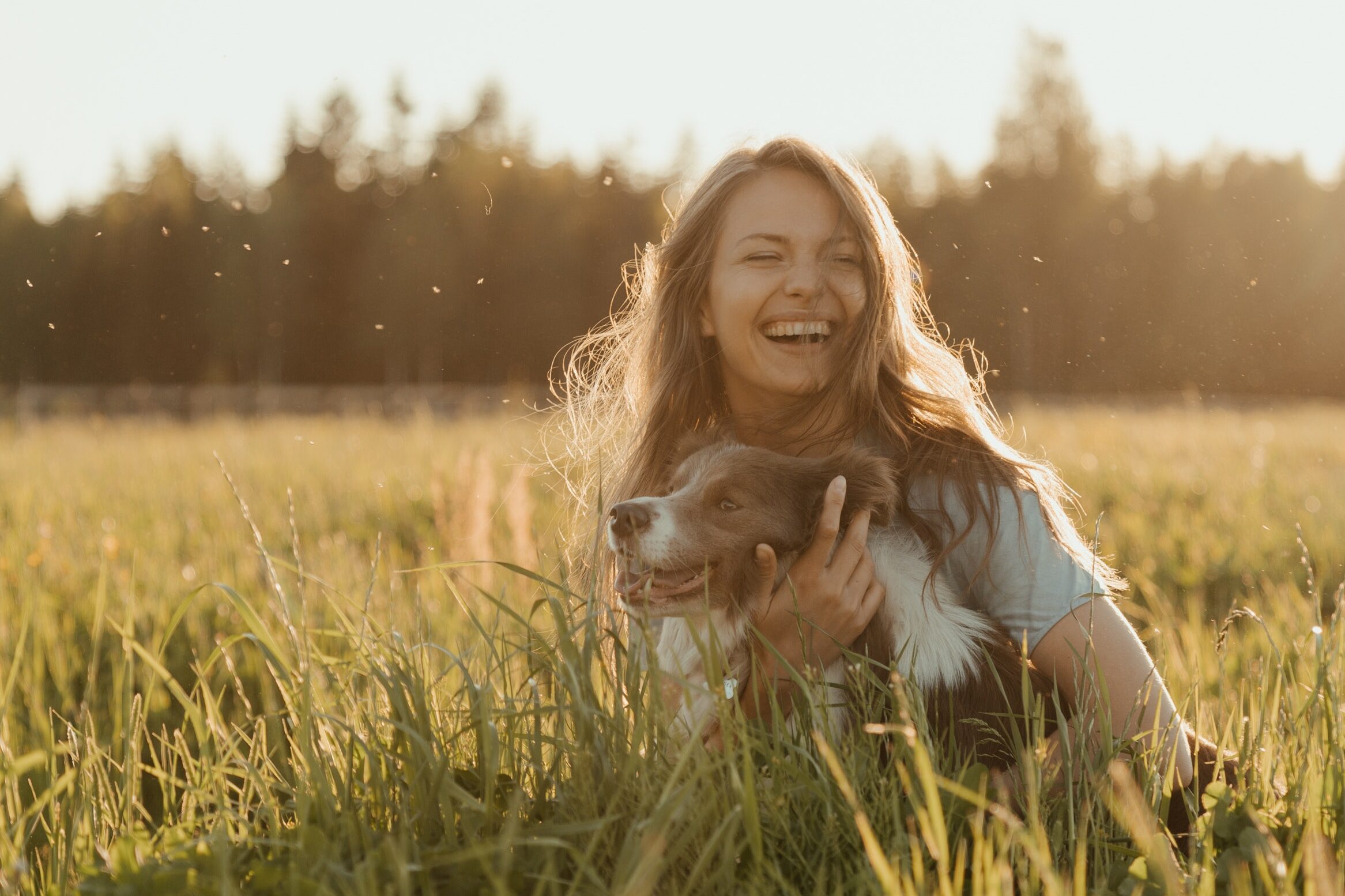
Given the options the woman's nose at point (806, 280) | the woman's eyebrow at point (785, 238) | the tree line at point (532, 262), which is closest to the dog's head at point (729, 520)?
the woman's nose at point (806, 280)

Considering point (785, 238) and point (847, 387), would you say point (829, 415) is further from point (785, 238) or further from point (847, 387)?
point (785, 238)

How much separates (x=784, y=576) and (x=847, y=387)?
71 cm

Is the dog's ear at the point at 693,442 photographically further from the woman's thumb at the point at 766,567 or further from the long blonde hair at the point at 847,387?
the woman's thumb at the point at 766,567

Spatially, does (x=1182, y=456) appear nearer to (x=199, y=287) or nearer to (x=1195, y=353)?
(x=1195, y=353)

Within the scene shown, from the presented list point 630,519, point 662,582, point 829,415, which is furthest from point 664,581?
point 829,415

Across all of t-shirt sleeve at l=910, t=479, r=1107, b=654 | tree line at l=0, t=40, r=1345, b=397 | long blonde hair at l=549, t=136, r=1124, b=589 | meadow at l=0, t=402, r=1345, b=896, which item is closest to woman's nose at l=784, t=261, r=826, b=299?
long blonde hair at l=549, t=136, r=1124, b=589

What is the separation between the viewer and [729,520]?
9.34 feet

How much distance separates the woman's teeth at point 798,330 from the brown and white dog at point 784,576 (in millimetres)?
516

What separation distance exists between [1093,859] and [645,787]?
899 mm

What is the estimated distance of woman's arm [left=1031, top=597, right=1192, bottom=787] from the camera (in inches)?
99.3

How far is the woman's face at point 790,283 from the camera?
337 centimetres

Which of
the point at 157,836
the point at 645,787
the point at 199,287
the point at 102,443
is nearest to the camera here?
the point at 645,787

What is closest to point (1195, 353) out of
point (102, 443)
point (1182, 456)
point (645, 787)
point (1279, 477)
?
point (1182, 456)

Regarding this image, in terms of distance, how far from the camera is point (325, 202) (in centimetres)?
3741
